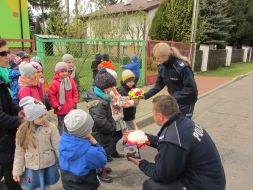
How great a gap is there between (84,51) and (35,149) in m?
6.71

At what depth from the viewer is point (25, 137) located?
272 cm

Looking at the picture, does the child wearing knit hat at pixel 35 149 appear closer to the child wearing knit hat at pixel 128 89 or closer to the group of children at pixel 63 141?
the group of children at pixel 63 141

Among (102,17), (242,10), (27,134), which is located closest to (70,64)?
(27,134)

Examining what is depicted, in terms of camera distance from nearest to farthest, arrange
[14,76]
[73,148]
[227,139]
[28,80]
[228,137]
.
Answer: [73,148] < [28,80] < [14,76] < [227,139] < [228,137]

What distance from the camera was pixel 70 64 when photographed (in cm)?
554

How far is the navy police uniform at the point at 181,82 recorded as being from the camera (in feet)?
12.9

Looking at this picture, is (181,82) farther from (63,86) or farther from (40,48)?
(40,48)

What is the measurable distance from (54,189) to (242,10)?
1329 inches

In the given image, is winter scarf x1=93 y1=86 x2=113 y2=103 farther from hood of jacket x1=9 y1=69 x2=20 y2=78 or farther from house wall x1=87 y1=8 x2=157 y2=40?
house wall x1=87 y1=8 x2=157 y2=40

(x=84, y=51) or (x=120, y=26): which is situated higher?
(x=120, y=26)

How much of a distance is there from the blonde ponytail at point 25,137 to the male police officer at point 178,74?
2.08 metres

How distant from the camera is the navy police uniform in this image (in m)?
3.94

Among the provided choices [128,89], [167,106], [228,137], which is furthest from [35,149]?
[228,137]

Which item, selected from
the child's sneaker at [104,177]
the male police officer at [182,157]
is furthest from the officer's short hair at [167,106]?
the child's sneaker at [104,177]
